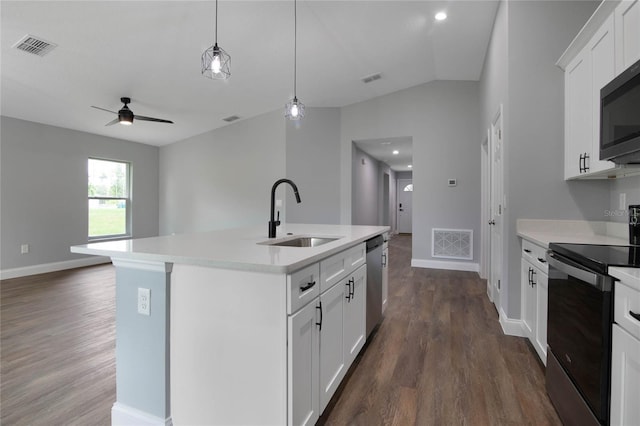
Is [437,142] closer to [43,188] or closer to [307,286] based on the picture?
[307,286]

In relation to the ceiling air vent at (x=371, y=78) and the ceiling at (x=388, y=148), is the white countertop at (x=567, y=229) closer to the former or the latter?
the ceiling air vent at (x=371, y=78)

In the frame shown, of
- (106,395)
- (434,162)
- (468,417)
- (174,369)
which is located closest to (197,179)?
(434,162)

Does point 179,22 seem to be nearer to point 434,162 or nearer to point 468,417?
point 468,417

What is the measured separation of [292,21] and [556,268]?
337cm

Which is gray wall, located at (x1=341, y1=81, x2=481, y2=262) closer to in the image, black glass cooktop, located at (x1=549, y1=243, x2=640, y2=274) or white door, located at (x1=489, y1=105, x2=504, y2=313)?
white door, located at (x1=489, y1=105, x2=504, y2=313)

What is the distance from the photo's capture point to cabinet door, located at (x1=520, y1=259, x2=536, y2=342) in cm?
235

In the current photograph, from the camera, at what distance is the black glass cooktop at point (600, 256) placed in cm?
118

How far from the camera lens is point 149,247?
5.09 feet

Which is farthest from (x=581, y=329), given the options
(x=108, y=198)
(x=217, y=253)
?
(x=108, y=198)

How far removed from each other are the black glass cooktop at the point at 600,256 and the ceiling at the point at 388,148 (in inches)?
186

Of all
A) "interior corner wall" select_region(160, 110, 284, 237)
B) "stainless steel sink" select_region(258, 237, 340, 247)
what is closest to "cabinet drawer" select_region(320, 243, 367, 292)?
"stainless steel sink" select_region(258, 237, 340, 247)

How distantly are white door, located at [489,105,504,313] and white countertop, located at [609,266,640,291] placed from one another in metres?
1.96

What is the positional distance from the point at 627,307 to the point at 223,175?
6474 mm

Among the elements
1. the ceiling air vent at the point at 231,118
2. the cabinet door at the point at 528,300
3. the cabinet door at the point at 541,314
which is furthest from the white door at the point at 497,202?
the ceiling air vent at the point at 231,118
